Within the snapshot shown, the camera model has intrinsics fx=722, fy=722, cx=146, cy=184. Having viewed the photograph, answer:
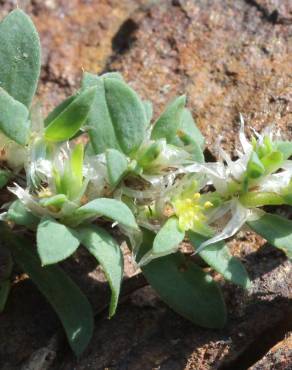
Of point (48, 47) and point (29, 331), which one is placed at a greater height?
point (48, 47)

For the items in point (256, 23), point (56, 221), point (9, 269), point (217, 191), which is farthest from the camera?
point (256, 23)

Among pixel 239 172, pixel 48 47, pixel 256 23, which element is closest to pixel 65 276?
pixel 239 172

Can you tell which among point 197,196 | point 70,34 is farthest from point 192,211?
point 70,34

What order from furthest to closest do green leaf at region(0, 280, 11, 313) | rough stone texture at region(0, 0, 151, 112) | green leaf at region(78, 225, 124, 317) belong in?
rough stone texture at region(0, 0, 151, 112) < green leaf at region(0, 280, 11, 313) < green leaf at region(78, 225, 124, 317)

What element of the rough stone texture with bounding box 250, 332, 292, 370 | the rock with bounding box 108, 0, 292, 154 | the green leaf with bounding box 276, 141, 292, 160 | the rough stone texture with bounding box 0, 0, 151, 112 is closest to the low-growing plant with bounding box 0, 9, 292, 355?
the green leaf with bounding box 276, 141, 292, 160

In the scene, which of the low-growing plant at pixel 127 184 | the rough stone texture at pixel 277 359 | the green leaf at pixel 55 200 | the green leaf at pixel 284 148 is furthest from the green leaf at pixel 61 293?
the green leaf at pixel 284 148

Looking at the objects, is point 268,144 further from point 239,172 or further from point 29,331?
point 29,331

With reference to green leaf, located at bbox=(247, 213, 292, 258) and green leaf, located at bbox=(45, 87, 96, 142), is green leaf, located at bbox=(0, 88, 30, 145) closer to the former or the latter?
green leaf, located at bbox=(45, 87, 96, 142)

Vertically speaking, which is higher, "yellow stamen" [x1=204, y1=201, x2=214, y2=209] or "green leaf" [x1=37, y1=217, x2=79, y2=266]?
"green leaf" [x1=37, y1=217, x2=79, y2=266]
